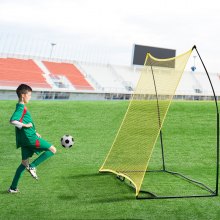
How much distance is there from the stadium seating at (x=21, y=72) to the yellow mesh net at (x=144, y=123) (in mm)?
26773

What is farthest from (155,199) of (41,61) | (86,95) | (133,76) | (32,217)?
(133,76)

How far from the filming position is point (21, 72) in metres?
36.3

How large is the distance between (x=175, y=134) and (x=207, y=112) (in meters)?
4.11

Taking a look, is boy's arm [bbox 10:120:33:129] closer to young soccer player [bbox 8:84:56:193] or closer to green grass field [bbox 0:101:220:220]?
young soccer player [bbox 8:84:56:193]

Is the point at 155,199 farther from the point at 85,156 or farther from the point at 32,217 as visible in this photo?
the point at 85,156

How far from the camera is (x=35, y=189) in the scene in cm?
594

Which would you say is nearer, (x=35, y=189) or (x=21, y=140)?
(x=21, y=140)

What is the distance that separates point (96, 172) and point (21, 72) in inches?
→ 1212

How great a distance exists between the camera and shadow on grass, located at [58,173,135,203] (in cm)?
552

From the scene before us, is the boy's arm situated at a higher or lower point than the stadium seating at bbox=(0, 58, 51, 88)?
lower

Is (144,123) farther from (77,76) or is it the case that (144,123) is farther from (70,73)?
(70,73)

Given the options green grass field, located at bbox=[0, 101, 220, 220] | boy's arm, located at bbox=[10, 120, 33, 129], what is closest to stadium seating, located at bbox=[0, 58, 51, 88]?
green grass field, located at bbox=[0, 101, 220, 220]

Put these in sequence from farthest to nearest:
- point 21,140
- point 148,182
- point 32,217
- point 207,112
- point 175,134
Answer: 1. point 207,112
2. point 175,134
3. point 148,182
4. point 21,140
5. point 32,217

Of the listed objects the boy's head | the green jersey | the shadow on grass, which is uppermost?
the boy's head
